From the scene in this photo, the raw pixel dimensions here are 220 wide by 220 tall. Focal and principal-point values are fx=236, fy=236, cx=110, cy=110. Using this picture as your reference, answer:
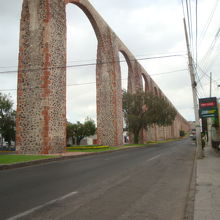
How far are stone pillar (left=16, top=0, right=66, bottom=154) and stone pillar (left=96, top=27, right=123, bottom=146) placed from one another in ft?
36.1

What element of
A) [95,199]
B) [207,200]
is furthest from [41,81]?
[207,200]

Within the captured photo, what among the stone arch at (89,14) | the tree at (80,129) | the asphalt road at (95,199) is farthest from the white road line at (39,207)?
the tree at (80,129)

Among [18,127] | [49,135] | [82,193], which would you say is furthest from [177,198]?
[18,127]

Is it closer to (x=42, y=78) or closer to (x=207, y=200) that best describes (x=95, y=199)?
(x=207, y=200)

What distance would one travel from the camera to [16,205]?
4.33 m

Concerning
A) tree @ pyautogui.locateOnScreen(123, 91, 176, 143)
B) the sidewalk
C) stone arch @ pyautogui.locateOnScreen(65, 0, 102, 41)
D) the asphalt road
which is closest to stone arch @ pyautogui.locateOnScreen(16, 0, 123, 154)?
stone arch @ pyautogui.locateOnScreen(65, 0, 102, 41)

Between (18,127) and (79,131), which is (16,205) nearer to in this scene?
(18,127)

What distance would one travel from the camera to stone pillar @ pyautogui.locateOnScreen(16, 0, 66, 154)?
58.4ft

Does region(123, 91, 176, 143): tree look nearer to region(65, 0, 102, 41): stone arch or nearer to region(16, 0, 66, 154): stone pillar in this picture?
region(65, 0, 102, 41): stone arch

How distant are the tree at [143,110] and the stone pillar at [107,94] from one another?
15.4ft

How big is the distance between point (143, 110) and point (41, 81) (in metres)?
22.3

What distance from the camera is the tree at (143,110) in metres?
35.7

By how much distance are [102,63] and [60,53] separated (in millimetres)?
11481

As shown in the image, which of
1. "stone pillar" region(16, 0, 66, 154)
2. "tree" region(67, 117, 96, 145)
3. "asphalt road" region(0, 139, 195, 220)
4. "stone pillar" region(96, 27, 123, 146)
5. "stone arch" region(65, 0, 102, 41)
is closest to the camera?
"asphalt road" region(0, 139, 195, 220)
